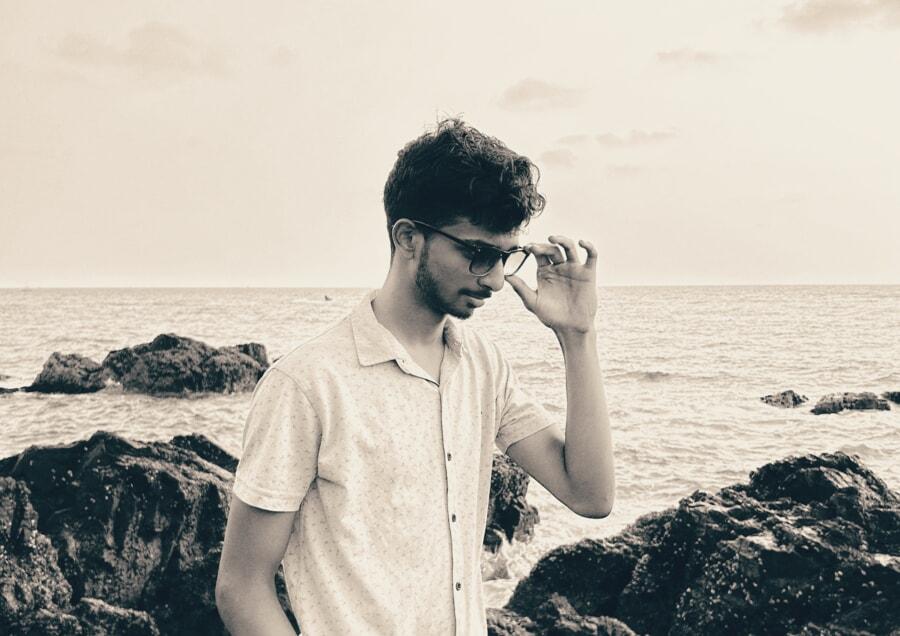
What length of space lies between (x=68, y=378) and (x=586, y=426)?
911 inches

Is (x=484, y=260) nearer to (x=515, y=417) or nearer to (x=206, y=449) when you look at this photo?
(x=515, y=417)

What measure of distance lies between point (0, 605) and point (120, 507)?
1.03 m

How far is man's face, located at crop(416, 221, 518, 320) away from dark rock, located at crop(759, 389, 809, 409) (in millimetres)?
20899

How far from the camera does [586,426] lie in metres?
2.53

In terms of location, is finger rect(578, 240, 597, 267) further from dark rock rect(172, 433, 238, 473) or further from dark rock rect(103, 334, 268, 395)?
dark rock rect(103, 334, 268, 395)

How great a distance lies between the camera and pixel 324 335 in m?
2.23

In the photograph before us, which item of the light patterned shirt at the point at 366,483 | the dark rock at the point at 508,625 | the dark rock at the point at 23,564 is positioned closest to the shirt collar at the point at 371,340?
the light patterned shirt at the point at 366,483

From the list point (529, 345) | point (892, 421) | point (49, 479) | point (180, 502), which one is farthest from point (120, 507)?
point (529, 345)

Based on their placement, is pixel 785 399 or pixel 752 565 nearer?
pixel 752 565

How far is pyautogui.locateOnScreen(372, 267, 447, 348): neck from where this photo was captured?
7.84 feet

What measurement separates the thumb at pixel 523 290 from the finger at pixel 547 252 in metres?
0.10

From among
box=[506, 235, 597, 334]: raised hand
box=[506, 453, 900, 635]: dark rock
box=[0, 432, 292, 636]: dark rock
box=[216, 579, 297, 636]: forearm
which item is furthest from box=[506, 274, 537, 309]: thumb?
box=[0, 432, 292, 636]: dark rock

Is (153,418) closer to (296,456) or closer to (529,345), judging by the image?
(296,456)

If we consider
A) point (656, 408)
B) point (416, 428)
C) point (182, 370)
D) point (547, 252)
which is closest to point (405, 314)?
point (416, 428)
